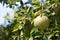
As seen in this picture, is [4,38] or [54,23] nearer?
[54,23]

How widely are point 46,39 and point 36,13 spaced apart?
6.2 inches

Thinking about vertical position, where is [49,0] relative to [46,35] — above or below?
above

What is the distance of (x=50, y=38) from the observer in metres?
1.06

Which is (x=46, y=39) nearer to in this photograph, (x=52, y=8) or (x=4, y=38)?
(x=52, y=8)

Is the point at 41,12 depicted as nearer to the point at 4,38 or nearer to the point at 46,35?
the point at 46,35

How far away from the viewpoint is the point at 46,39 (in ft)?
3.39

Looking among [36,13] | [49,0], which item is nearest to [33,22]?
[36,13]

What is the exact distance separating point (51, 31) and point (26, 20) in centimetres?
16

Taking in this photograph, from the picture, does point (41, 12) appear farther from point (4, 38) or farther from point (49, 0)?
point (4, 38)

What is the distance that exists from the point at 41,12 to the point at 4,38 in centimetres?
47

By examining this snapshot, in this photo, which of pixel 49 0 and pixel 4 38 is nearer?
pixel 49 0

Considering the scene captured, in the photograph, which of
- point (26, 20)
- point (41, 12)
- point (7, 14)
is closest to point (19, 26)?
point (26, 20)

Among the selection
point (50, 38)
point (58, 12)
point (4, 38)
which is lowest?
point (4, 38)

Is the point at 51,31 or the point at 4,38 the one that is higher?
the point at 51,31
